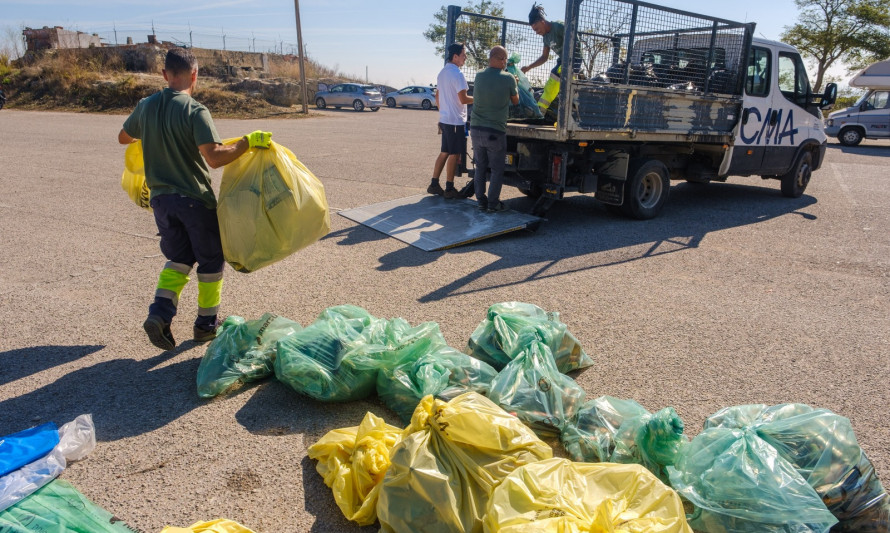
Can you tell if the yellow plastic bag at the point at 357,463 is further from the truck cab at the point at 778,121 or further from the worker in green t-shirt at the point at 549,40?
the truck cab at the point at 778,121

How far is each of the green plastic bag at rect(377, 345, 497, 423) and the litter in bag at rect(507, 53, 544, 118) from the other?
16.4 ft

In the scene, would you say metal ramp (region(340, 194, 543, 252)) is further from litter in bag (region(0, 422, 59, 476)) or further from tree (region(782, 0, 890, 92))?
tree (region(782, 0, 890, 92))

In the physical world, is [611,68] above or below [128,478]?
above

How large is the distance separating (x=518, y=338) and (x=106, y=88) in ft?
97.7

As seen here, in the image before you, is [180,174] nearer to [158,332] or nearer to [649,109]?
[158,332]

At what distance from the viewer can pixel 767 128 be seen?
8.75 metres

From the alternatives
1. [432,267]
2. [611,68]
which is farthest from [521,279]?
[611,68]

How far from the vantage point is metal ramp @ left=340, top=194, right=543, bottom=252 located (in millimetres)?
6469

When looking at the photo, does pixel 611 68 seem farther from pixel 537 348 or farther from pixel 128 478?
pixel 128 478

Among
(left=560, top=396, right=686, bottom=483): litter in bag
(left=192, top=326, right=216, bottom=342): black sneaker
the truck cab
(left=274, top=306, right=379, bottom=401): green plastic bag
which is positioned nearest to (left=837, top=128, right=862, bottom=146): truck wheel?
the truck cab

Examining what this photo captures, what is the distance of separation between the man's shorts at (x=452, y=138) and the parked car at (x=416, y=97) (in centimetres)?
2741

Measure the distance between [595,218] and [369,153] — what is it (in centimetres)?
707

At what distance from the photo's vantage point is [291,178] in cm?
354

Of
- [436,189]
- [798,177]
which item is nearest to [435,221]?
[436,189]
